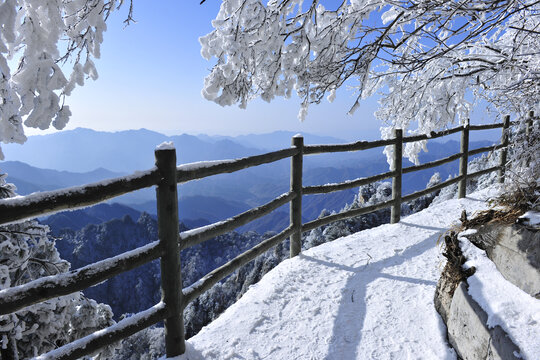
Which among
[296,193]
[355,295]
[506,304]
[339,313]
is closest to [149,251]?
[339,313]

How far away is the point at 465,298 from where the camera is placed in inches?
103

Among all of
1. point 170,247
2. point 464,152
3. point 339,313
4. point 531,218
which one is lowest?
point 339,313

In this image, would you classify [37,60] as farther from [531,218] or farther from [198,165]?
[531,218]

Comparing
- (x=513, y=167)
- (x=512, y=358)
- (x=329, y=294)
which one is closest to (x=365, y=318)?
(x=329, y=294)

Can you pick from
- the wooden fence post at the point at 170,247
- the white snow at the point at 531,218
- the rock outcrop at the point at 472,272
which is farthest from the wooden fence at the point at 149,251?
the white snow at the point at 531,218

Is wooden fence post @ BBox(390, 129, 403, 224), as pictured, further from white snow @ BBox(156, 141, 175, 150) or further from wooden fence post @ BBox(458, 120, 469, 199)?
white snow @ BBox(156, 141, 175, 150)

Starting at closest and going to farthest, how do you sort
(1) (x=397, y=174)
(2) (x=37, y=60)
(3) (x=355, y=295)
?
1. (2) (x=37, y=60)
2. (3) (x=355, y=295)
3. (1) (x=397, y=174)

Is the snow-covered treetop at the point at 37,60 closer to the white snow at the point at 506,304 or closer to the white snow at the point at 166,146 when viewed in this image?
the white snow at the point at 166,146

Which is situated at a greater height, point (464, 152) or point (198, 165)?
point (198, 165)

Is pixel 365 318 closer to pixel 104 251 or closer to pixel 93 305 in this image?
pixel 93 305

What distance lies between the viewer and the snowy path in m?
2.73

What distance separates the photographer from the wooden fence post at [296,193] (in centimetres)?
433

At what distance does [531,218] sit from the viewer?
264 centimetres

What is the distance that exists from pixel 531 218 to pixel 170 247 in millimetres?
2775
